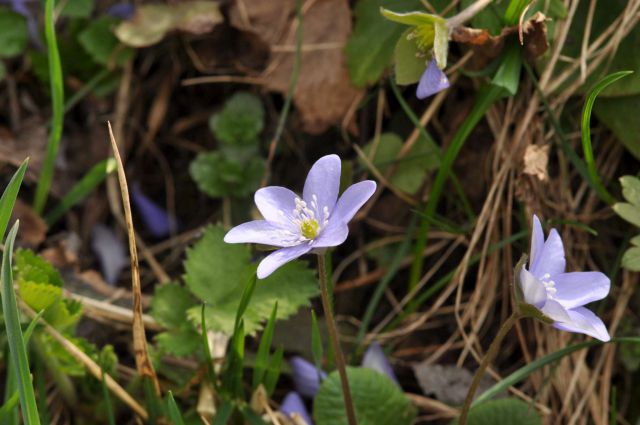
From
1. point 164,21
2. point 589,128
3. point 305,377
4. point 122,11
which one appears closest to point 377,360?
point 305,377

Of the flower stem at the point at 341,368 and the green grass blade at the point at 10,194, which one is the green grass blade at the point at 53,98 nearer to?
the green grass blade at the point at 10,194

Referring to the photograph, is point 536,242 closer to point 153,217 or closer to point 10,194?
point 10,194

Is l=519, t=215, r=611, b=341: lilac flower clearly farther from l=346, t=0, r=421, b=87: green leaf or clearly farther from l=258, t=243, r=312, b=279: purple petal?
l=346, t=0, r=421, b=87: green leaf

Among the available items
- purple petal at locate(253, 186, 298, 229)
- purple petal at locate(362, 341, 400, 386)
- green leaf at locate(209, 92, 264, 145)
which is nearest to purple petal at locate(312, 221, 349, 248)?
purple petal at locate(253, 186, 298, 229)

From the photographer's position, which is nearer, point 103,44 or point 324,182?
point 324,182

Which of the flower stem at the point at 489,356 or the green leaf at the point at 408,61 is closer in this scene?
the flower stem at the point at 489,356

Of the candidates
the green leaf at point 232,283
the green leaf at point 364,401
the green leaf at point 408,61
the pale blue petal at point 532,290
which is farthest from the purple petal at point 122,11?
the pale blue petal at point 532,290

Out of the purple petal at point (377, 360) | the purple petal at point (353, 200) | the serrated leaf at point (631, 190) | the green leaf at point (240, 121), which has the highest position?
the purple petal at point (353, 200)
